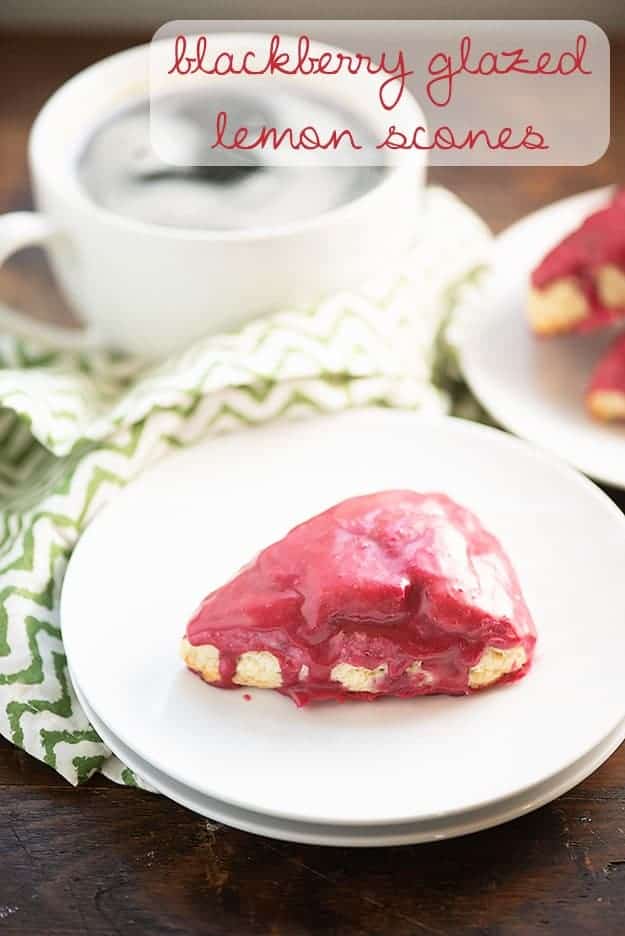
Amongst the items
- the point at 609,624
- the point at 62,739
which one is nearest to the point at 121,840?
the point at 62,739

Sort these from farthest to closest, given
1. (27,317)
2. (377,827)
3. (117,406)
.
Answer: (27,317)
(117,406)
(377,827)

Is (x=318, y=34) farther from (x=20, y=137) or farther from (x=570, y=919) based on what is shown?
(x=570, y=919)

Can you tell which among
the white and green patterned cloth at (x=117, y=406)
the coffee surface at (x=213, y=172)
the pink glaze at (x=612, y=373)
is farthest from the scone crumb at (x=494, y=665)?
the coffee surface at (x=213, y=172)

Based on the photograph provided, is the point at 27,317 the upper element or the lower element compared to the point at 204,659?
upper

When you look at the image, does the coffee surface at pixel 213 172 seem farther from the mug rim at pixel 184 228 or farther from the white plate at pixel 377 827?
the white plate at pixel 377 827

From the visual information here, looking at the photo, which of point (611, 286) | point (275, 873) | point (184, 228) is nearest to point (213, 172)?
point (184, 228)

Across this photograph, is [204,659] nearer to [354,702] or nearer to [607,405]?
[354,702]
